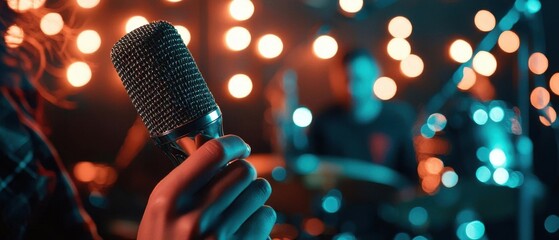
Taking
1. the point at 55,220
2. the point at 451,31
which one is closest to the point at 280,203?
the point at 55,220

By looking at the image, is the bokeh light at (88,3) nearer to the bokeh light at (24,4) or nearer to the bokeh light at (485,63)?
the bokeh light at (24,4)

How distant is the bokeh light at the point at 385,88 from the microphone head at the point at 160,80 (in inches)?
128

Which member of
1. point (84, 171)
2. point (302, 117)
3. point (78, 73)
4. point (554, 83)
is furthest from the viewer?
point (554, 83)

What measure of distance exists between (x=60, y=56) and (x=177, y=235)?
3.32 feet

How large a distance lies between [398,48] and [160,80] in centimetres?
335

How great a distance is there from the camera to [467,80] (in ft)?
12.5

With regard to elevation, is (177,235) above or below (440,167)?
below

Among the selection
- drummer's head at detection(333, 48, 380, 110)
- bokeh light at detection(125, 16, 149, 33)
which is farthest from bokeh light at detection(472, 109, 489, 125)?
bokeh light at detection(125, 16, 149, 33)

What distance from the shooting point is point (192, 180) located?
0.66 m

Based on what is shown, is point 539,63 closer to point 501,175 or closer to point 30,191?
point 501,175

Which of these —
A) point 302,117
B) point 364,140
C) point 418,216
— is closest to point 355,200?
point 418,216

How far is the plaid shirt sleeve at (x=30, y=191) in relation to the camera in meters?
1.16

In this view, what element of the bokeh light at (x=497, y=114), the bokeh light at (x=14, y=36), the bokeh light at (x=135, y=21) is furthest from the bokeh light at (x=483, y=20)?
the bokeh light at (x=14, y=36)

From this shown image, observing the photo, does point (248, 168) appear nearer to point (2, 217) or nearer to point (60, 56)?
point (2, 217)
